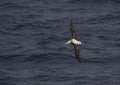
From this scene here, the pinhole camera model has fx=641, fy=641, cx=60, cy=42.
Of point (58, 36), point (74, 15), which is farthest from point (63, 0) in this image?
point (58, 36)

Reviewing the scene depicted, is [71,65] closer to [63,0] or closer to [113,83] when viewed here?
[113,83]

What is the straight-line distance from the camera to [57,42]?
4447cm

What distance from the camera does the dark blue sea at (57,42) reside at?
39.1m

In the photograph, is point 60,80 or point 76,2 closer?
point 60,80

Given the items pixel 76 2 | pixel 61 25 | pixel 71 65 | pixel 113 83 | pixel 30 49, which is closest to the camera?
pixel 113 83

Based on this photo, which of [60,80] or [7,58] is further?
[7,58]

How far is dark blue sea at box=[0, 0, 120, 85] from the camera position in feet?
128

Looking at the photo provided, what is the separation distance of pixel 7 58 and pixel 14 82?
402 centimetres

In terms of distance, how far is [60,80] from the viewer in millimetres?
38438

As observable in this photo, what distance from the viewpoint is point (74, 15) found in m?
49.7

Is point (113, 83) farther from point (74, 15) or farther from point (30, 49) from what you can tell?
point (74, 15)

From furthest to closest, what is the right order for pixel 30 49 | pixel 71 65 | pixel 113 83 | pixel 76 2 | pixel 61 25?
pixel 76 2 → pixel 61 25 → pixel 30 49 → pixel 71 65 → pixel 113 83

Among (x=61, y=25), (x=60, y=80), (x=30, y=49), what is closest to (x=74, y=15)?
(x=61, y=25)

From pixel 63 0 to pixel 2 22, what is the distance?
7695mm
